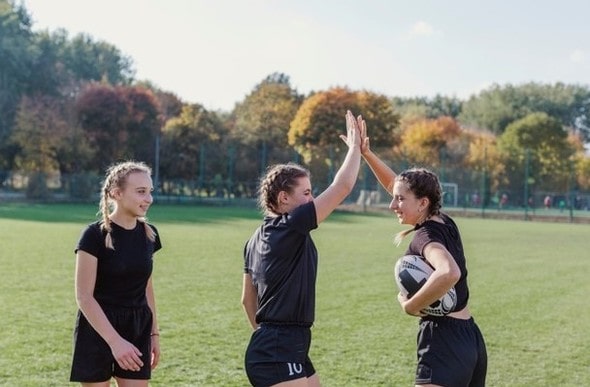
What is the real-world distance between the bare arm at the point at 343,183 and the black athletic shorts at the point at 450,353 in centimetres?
81

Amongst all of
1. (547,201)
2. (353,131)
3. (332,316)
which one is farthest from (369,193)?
(353,131)

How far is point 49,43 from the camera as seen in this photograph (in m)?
70.2

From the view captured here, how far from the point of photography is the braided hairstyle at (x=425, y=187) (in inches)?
169

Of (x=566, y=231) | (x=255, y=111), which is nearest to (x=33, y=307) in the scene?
(x=566, y=231)

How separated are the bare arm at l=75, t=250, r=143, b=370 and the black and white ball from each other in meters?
1.49

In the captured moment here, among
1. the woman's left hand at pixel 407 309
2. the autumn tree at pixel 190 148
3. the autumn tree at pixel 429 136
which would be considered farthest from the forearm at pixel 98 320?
the autumn tree at pixel 429 136

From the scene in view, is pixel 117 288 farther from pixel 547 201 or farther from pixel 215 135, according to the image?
pixel 215 135

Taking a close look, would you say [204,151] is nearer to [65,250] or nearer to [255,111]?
[255,111]

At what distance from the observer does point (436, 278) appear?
3941 mm

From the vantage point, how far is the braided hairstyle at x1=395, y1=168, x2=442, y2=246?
429 cm

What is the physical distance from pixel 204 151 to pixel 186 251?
36.3 meters

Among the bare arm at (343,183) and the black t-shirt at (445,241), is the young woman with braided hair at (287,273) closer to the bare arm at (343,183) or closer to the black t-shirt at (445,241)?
the bare arm at (343,183)

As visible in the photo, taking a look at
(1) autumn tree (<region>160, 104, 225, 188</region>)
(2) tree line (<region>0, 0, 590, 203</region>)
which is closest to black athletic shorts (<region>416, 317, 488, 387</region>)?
(2) tree line (<region>0, 0, 590, 203</region>)

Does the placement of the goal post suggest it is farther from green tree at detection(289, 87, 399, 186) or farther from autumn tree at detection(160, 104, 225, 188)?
autumn tree at detection(160, 104, 225, 188)
